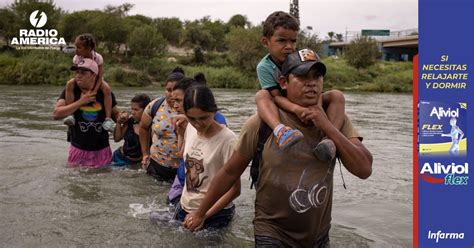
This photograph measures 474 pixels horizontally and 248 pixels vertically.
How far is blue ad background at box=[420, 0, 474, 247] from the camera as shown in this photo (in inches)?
159

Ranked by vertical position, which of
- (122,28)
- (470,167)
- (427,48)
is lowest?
(470,167)

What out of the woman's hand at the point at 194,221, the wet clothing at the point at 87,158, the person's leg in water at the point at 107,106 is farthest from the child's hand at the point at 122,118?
the woman's hand at the point at 194,221

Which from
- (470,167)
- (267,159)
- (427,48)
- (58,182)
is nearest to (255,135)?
(267,159)

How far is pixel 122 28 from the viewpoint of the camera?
58.2 meters

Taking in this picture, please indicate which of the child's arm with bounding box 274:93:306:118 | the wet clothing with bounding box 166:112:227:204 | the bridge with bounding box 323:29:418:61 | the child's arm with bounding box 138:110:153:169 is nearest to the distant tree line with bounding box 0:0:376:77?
the bridge with bounding box 323:29:418:61

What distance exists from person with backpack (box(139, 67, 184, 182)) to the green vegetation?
38786mm

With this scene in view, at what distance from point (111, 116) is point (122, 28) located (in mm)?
52801

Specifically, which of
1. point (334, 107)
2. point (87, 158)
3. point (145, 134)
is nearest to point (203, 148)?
point (334, 107)

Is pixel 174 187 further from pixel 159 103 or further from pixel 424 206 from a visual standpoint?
pixel 424 206

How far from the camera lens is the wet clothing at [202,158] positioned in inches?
167

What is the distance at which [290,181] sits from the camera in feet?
10.5

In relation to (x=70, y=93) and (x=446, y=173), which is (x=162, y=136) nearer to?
(x=70, y=93)

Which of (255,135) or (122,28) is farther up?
(122,28)

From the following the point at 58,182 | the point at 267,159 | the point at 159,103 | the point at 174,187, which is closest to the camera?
the point at 267,159
